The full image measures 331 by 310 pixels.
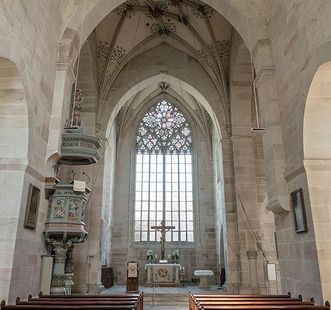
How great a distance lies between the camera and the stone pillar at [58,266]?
6.78m

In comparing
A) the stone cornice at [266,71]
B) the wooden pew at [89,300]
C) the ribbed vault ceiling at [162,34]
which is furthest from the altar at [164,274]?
the stone cornice at [266,71]

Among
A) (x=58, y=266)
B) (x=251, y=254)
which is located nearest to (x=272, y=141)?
(x=58, y=266)

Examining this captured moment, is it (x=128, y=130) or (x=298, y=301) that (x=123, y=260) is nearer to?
(x=128, y=130)

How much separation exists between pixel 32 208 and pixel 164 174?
1136cm

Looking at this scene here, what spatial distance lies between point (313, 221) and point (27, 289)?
4774 mm

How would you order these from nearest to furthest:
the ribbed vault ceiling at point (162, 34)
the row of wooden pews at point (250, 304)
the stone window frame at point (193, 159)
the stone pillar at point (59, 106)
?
the row of wooden pews at point (250, 304) → the stone pillar at point (59, 106) → the ribbed vault ceiling at point (162, 34) → the stone window frame at point (193, 159)

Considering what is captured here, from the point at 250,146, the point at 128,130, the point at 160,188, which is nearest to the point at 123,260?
the point at 160,188

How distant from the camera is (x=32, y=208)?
19.0 feet

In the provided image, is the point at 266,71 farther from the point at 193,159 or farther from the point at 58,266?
the point at 193,159

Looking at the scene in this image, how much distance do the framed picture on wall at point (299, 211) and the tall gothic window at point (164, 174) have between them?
415 inches

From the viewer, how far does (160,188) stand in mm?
16719

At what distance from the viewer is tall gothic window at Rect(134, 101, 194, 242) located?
1612 centimetres

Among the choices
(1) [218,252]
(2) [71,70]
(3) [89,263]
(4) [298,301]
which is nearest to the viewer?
(4) [298,301]

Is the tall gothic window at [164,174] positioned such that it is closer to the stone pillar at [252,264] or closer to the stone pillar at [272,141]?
the stone pillar at [252,264]
